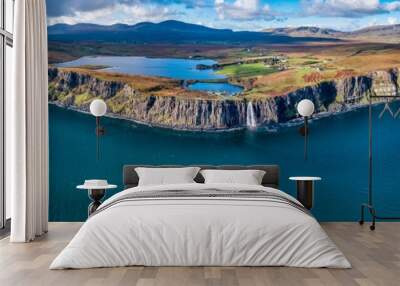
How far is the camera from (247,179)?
730 centimetres

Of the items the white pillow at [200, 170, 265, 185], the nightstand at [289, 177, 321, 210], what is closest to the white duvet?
the white pillow at [200, 170, 265, 185]

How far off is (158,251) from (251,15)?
4518 mm

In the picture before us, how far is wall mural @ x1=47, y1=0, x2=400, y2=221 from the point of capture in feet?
27.2

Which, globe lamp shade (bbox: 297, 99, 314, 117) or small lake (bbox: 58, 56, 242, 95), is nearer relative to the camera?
globe lamp shade (bbox: 297, 99, 314, 117)

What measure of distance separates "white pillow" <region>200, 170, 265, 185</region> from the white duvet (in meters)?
2.18

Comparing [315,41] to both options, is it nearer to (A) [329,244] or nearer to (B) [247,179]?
(B) [247,179]

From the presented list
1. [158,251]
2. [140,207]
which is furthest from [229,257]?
[140,207]

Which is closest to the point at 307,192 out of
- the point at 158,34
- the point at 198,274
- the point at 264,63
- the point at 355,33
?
the point at 264,63

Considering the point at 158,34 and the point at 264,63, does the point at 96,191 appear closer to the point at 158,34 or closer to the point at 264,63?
the point at 158,34

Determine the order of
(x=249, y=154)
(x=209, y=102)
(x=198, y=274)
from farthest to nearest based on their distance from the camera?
(x=209, y=102), (x=249, y=154), (x=198, y=274)

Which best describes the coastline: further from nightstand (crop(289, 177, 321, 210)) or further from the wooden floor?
the wooden floor

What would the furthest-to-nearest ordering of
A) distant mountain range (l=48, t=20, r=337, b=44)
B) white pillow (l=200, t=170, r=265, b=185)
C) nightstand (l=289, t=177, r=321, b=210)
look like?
distant mountain range (l=48, t=20, r=337, b=44) → nightstand (l=289, t=177, r=321, b=210) → white pillow (l=200, t=170, r=265, b=185)

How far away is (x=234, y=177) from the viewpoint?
7336mm

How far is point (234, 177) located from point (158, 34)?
95.4 inches
